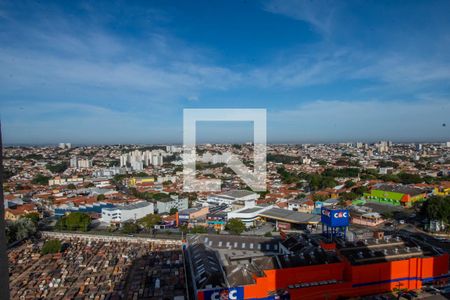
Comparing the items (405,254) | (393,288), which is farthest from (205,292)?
(405,254)

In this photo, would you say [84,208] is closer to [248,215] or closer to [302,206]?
[248,215]

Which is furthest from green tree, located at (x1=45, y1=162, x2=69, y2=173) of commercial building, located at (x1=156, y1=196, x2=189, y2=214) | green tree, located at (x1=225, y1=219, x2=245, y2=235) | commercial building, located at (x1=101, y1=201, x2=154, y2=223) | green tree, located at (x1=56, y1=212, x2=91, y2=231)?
green tree, located at (x1=225, y1=219, x2=245, y2=235)

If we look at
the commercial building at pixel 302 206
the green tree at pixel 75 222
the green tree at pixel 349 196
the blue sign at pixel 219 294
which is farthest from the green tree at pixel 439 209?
the green tree at pixel 75 222

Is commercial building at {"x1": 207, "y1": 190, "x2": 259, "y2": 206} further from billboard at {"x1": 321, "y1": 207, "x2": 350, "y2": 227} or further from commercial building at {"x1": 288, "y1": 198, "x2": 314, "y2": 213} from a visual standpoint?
billboard at {"x1": 321, "y1": 207, "x2": 350, "y2": 227}

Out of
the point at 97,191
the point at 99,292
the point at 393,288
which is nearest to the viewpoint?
the point at 393,288

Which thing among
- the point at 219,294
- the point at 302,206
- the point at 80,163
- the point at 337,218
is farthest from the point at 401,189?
the point at 80,163

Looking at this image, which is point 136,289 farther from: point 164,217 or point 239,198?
point 239,198
